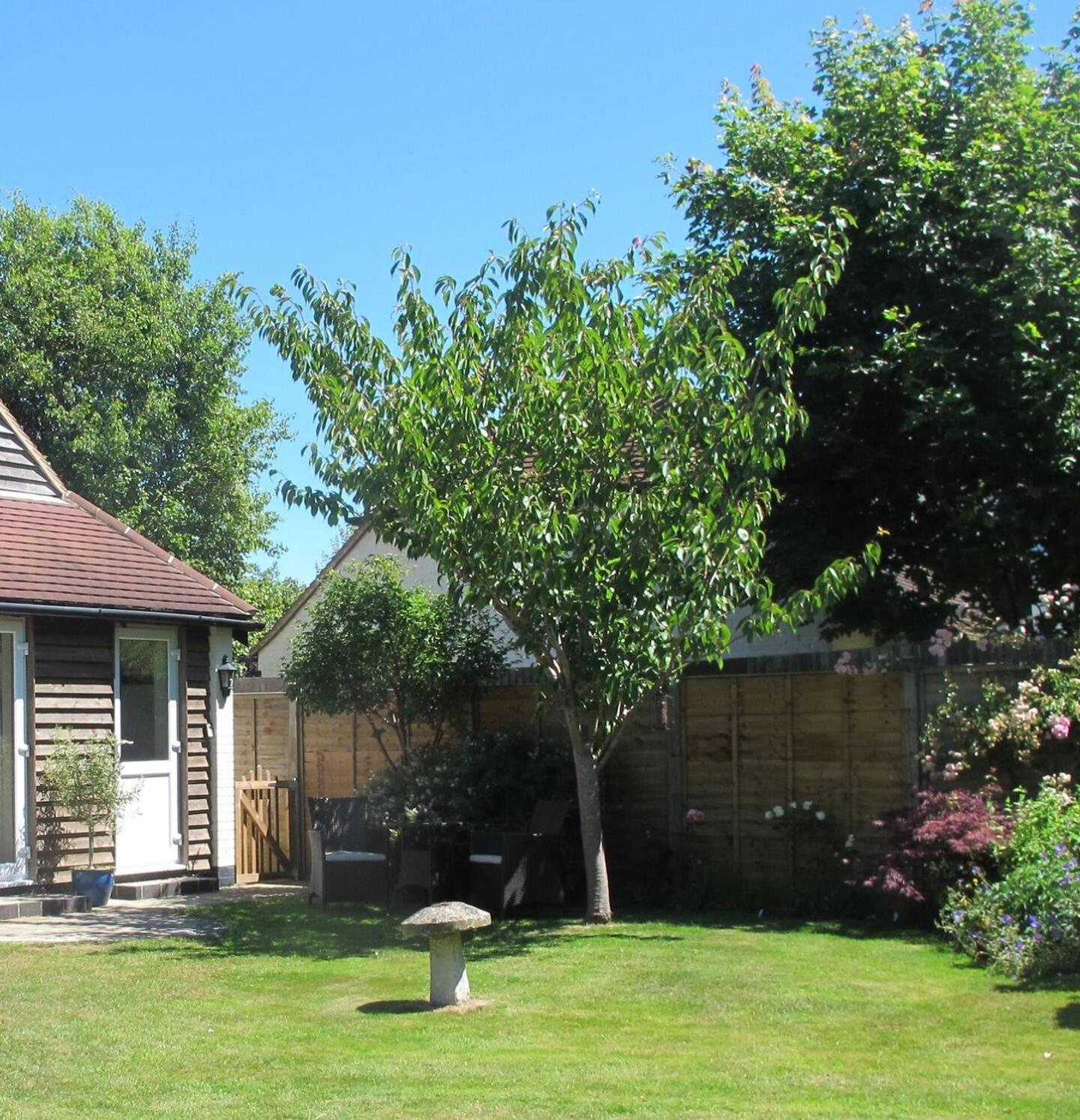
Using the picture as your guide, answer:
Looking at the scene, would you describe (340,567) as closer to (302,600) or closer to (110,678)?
(302,600)

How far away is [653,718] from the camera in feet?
44.7

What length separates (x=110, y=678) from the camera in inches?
551

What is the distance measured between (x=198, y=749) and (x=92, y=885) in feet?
6.57

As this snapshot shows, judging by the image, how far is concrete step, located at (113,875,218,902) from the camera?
45.5 feet

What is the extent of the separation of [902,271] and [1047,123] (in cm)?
192

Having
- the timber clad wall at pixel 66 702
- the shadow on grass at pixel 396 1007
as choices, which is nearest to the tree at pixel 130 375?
the timber clad wall at pixel 66 702

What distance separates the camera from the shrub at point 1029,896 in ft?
29.1

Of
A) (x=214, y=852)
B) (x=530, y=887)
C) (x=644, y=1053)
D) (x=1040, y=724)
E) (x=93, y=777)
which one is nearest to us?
(x=644, y=1053)

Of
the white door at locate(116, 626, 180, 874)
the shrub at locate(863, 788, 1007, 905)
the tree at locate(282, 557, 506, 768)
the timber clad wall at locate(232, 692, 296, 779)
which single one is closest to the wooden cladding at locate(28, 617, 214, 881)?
the white door at locate(116, 626, 180, 874)

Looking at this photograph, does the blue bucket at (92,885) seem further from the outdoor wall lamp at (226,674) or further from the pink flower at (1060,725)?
the pink flower at (1060,725)

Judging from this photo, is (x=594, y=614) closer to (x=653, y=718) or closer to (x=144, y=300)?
(x=653, y=718)

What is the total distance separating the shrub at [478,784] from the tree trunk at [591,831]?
1297mm

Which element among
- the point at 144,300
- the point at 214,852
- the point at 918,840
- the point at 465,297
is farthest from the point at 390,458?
the point at 144,300

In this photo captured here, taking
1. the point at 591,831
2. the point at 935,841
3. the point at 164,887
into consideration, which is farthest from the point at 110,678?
the point at 935,841
